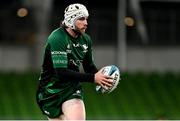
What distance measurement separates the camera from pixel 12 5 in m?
20.0

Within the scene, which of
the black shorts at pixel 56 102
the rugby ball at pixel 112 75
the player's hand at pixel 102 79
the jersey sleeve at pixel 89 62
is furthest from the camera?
the jersey sleeve at pixel 89 62

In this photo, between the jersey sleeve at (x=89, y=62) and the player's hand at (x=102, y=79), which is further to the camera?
the jersey sleeve at (x=89, y=62)

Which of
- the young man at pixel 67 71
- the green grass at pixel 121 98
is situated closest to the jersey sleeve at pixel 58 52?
the young man at pixel 67 71

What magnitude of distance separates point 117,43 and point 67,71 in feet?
38.2

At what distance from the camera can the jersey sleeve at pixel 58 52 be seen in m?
8.44

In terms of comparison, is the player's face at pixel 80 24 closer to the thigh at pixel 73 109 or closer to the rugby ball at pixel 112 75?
the rugby ball at pixel 112 75

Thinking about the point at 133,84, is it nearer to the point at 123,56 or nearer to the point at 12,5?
the point at 123,56

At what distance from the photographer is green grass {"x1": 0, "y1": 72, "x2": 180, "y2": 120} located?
1680 centimetres

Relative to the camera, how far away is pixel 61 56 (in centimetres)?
843

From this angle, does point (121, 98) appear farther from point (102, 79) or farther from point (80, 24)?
point (102, 79)

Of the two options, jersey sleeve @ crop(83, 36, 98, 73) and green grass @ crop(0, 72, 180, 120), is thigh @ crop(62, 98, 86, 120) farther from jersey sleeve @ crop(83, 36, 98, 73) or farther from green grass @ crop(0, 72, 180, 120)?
green grass @ crop(0, 72, 180, 120)

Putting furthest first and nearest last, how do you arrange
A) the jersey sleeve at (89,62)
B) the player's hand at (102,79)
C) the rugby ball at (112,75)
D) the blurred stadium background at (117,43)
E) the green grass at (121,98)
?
1. the blurred stadium background at (117,43)
2. the green grass at (121,98)
3. the jersey sleeve at (89,62)
4. the rugby ball at (112,75)
5. the player's hand at (102,79)

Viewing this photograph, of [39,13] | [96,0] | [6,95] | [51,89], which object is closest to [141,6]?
[96,0]

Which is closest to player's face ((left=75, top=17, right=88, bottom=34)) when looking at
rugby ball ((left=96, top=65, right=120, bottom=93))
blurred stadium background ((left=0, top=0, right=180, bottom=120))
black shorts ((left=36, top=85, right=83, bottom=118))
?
rugby ball ((left=96, top=65, right=120, bottom=93))
